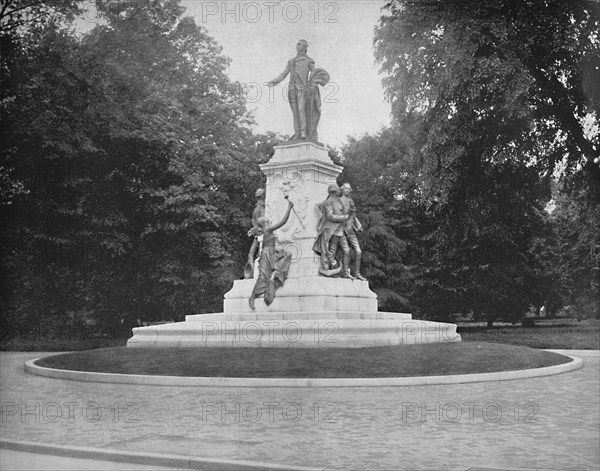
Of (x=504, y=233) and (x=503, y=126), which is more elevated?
(x=503, y=126)

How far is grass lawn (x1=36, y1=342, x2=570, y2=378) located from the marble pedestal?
1102 mm

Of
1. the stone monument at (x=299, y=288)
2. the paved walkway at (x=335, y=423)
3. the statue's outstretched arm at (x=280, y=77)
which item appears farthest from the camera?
the statue's outstretched arm at (x=280, y=77)

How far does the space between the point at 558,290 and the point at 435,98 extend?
2542cm

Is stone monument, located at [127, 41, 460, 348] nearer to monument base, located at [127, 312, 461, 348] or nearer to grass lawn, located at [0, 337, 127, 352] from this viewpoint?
monument base, located at [127, 312, 461, 348]

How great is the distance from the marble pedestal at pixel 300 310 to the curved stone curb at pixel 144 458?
10.2 metres

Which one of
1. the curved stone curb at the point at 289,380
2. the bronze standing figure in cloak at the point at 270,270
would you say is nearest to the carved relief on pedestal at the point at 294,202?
the bronze standing figure in cloak at the point at 270,270

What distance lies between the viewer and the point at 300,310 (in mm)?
20562

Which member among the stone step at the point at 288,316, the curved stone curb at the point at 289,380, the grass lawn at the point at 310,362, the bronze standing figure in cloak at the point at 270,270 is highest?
the bronze standing figure in cloak at the point at 270,270

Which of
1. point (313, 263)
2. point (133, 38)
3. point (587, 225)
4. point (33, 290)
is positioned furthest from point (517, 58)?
point (33, 290)

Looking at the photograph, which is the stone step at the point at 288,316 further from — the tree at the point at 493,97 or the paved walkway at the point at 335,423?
the paved walkway at the point at 335,423

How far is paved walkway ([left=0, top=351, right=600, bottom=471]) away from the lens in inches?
294

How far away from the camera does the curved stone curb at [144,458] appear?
6.84 meters

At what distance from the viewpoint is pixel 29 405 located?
11539 millimetres

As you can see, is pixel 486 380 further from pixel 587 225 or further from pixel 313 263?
pixel 313 263
